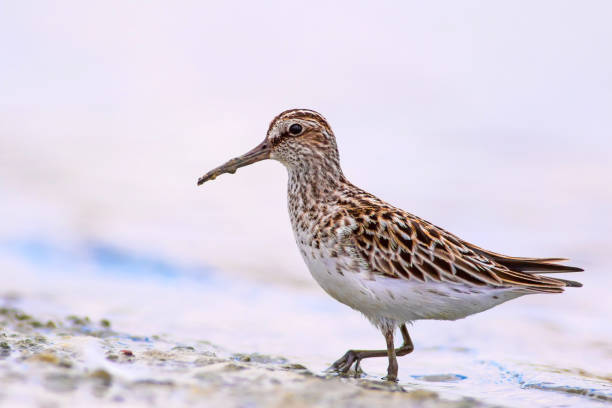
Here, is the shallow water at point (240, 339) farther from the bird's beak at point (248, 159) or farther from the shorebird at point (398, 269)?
the bird's beak at point (248, 159)

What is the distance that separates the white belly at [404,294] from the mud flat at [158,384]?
2.97 feet

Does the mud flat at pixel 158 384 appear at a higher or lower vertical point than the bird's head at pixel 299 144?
lower

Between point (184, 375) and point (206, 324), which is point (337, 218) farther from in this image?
point (206, 324)

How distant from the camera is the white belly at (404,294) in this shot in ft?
24.3

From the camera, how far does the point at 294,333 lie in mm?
10516

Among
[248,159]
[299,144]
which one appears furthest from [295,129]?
[248,159]

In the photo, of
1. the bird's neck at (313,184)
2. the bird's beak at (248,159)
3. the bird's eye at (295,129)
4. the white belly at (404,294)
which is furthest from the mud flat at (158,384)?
the bird's eye at (295,129)

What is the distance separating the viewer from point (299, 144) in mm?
8594

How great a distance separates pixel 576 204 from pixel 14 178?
9.72 m

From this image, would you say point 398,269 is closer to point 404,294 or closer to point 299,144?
point 404,294

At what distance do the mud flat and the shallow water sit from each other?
0.02 meters

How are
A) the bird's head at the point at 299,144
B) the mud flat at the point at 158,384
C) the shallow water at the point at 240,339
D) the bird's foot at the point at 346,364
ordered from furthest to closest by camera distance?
the bird's head at the point at 299,144 < the bird's foot at the point at 346,364 < the shallow water at the point at 240,339 < the mud flat at the point at 158,384

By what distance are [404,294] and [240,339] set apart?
10.2 ft

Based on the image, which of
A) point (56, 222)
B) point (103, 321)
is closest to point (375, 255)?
point (103, 321)
